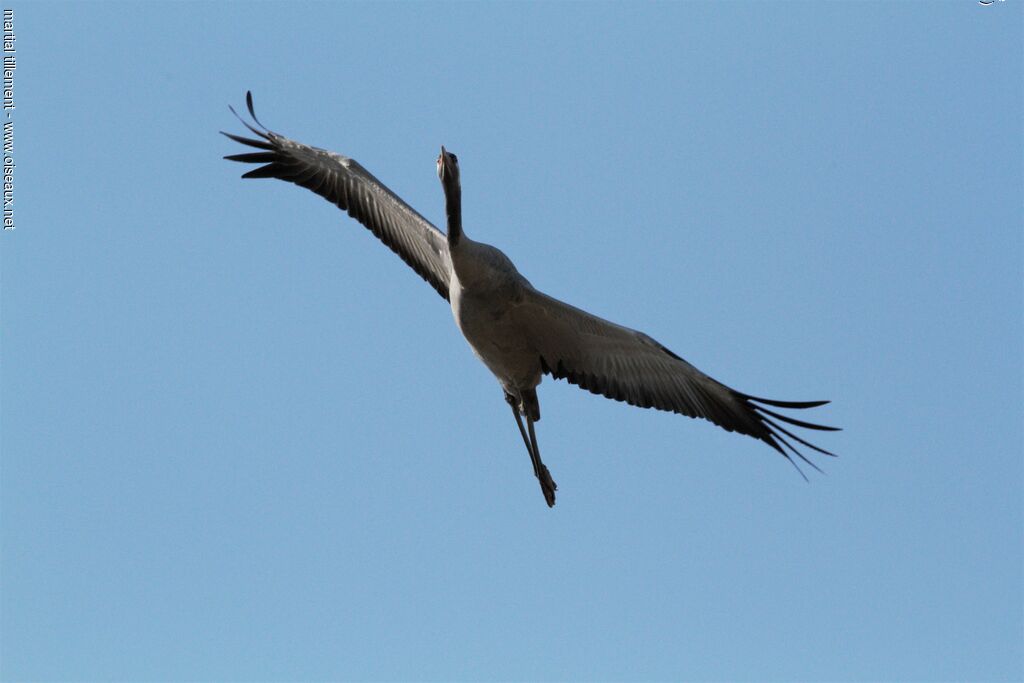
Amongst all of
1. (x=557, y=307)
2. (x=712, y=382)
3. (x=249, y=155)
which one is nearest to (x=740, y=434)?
(x=712, y=382)

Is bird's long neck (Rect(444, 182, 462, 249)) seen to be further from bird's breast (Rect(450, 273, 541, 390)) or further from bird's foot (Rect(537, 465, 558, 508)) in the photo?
bird's foot (Rect(537, 465, 558, 508))

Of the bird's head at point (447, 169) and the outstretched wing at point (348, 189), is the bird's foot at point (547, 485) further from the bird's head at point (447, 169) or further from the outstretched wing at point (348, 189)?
the bird's head at point (447, 169)

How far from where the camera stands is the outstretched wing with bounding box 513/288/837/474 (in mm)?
10984

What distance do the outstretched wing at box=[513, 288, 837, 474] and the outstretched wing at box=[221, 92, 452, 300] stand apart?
125 cm

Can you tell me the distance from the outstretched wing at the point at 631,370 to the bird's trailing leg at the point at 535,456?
600 mm

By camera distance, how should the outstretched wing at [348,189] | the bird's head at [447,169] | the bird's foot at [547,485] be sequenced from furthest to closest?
1. the bird's foot at [547,485]
2. the outstretched wing at [348,189]
3. the bird's head at [447,169]

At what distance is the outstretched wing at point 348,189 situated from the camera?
1175 cm

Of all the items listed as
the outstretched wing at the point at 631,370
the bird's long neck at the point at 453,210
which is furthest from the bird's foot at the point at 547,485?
the bird's long neck at the point at 453,210

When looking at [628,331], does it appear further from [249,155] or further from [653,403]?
[249,155]

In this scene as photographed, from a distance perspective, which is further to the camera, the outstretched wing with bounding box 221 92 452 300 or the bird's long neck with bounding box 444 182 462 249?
the outstretched wing with bounding box 221 92 452 300

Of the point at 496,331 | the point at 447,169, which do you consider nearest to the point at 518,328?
the point at 496,331

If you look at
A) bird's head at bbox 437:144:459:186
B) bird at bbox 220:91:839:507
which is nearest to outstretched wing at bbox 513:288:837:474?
bird at bbox 220:91:839:507

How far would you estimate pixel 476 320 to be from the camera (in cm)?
1055

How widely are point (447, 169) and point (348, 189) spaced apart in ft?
7.47
